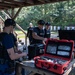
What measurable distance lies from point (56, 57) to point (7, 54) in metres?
0.72

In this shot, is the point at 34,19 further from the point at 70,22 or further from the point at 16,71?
the point at 16,71

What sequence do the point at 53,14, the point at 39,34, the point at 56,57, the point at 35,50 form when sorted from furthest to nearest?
the point at 53,14, the point at 39,34, the point at 35,50, the point at 56,57

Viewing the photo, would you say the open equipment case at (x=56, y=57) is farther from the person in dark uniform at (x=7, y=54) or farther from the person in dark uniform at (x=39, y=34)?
the person in dark uniform at (x=39, y=34)

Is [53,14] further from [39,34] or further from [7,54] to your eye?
[7,54]

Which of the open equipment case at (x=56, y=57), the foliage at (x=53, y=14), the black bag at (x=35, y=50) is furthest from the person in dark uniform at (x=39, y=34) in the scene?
the foliage at (x=53, y=14)

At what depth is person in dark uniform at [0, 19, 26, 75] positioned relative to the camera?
2.43 m

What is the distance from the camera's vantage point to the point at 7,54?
249 cm

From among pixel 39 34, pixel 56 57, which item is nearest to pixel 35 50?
pixel 56 57

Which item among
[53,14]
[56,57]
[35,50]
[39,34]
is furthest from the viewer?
[53,14]

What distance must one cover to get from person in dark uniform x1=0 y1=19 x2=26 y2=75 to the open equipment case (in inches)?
14.6

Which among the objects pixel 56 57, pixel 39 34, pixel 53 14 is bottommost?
pixel 56 57

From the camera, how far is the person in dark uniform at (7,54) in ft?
A: 7.96

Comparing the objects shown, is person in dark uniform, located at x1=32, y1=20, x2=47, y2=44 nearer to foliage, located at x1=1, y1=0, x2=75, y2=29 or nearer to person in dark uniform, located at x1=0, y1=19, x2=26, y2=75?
person in dark uniform, located at x1=0, y1=19, x2=26, y2=75

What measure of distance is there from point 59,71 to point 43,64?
25 centimetres
